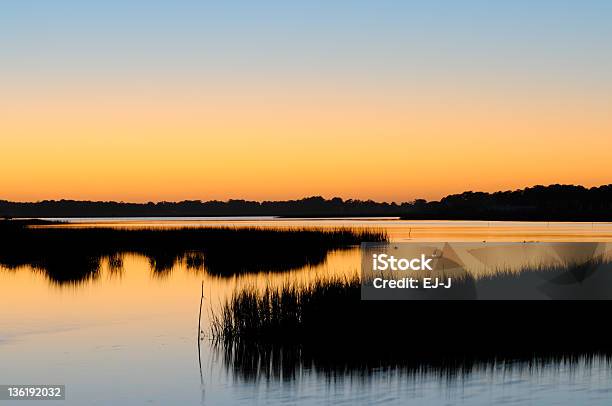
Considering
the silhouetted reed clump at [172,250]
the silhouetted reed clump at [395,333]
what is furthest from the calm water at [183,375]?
the silhouetted reed clump at [172,250]

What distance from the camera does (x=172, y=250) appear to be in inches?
1978

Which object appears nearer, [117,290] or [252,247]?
[117,290]

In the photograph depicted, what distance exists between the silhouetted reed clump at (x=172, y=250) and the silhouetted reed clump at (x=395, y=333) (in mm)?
16633

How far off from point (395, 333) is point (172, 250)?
109ft

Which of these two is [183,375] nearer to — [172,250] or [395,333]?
[395,333]

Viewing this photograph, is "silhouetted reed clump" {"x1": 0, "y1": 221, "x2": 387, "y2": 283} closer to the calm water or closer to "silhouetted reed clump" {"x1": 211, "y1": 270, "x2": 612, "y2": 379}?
the calm water

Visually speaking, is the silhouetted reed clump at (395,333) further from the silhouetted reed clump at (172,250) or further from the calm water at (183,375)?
the silhouetted reed clump at (172,250)

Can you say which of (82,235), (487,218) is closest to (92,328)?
(82,235)

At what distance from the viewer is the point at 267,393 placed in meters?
14.6

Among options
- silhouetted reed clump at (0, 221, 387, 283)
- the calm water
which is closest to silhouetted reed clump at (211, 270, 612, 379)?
the calm water

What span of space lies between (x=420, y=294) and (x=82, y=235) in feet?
145

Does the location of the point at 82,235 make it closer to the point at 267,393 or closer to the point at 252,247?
the point at 252,247

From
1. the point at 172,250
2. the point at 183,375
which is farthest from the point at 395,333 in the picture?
the point at 172,250

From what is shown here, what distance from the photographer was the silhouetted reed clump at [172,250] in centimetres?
3904
